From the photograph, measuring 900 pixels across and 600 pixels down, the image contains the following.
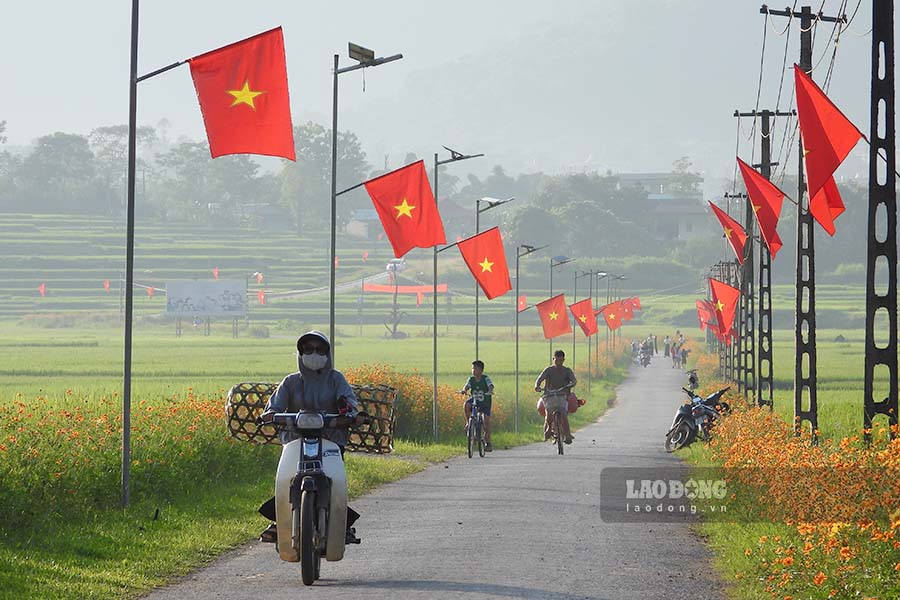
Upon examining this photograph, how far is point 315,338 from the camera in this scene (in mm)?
11609

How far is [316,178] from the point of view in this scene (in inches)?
7362

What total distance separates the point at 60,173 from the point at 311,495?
176 metres

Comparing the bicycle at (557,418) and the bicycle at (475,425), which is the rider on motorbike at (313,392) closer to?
the bicycle at (475,425)

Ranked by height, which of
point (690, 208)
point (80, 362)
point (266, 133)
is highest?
point (690, 208)

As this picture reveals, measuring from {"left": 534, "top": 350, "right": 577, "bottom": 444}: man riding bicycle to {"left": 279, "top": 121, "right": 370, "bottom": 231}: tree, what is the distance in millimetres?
151446

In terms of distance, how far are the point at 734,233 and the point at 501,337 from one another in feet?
255

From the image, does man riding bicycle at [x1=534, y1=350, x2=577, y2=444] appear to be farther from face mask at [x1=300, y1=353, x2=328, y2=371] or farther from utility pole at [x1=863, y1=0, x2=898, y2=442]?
face mask at [x1=300, y1=353, x2=328, y2=371]

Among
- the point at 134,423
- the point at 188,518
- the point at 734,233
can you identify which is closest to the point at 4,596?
the point at 188,518

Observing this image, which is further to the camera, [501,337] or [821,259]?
[821,259]

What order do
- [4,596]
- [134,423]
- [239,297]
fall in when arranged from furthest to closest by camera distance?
[239,297] < [134,423] < [4,596]

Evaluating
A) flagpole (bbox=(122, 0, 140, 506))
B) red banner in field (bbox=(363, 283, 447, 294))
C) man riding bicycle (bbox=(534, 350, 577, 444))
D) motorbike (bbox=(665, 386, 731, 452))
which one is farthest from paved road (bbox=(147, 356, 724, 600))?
red banner in field (bbox=(363, 283, 447, 294))

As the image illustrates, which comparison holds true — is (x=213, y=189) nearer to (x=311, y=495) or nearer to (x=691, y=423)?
(x=691, y=423)

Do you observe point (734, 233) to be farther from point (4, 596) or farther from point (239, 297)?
point (239, 297)

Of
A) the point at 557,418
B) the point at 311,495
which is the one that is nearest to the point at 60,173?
the point at 557,418
